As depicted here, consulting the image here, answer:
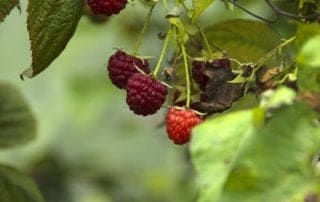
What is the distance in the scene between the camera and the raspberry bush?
89 cm

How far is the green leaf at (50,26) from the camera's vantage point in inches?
52.6

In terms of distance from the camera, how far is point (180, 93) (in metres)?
1.33

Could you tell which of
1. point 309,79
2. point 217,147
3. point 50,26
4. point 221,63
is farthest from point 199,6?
point 217,147

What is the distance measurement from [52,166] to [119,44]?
1.60 feet

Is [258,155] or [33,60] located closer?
[258,155]

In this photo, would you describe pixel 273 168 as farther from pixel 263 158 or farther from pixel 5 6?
pixel 5 6

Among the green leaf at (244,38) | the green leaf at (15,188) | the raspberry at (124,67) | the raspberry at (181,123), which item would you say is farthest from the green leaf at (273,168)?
the green leaf at (15,188)

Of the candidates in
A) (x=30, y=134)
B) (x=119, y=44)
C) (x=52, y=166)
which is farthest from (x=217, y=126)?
(x=52, y=166)

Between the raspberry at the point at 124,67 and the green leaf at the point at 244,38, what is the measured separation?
0.16 metres

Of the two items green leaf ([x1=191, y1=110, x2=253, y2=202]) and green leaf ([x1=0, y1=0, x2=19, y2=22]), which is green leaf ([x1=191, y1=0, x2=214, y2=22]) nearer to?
green leaf ([x1=0, y1=0, x2=19, y2=22])

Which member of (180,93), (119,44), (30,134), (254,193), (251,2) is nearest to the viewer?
(254,193)

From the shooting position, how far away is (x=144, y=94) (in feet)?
4.19

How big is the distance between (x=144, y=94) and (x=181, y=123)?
0.21ft

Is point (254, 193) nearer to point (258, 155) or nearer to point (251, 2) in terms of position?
point (258, 155)
